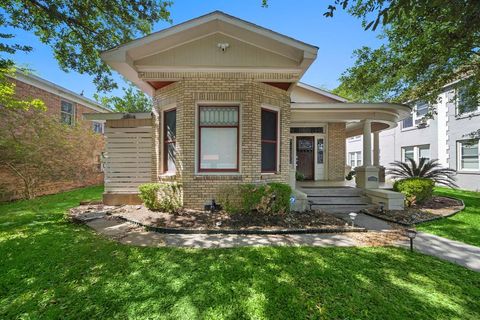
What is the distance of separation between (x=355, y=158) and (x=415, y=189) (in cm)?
1612

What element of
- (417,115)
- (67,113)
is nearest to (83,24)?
(67,113)

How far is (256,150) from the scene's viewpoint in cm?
657

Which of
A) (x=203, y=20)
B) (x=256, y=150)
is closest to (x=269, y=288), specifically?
(x=256, y=150)

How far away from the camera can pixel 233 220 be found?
5617 mm

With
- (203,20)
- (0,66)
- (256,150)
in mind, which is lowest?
(256,150)

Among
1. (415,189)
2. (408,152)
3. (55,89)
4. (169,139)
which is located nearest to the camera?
(169,139)

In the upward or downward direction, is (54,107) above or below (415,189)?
above

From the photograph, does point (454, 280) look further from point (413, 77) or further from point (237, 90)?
point (413, 77)

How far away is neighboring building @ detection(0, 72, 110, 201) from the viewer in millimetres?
10539

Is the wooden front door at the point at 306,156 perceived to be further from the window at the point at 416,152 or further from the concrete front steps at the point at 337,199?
the window at the point at 416,152

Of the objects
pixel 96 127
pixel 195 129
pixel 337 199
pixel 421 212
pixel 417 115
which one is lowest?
pixel 421 212

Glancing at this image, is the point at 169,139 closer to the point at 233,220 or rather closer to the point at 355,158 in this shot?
the point at 233,220

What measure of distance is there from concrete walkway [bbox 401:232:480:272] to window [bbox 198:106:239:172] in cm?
469

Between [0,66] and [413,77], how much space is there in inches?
529
